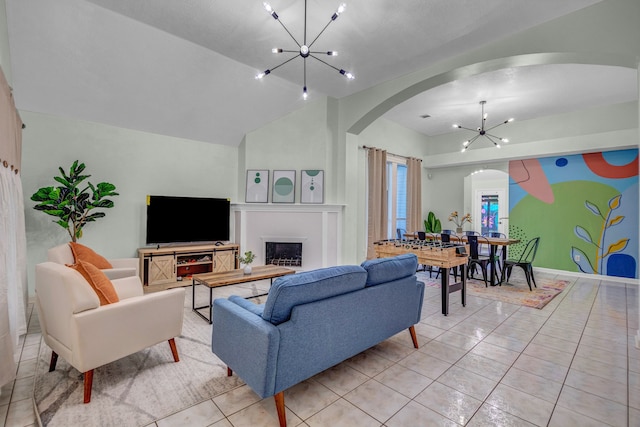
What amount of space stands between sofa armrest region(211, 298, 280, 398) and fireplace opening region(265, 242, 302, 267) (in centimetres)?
355

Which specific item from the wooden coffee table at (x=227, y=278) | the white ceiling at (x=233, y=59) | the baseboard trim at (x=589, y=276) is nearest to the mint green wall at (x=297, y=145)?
the white ceiling at (x=233, y=59)

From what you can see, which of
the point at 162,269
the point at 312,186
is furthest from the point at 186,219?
the point at 312,186

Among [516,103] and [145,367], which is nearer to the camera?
[145,367]

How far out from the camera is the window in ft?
24.0

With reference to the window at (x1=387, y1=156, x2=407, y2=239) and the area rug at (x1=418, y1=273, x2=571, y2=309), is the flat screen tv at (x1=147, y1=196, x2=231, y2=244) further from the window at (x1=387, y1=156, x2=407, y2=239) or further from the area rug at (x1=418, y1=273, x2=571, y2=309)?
the area rug at (x1=418, y1=273, x2=571, y2=309)

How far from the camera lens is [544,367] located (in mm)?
2539

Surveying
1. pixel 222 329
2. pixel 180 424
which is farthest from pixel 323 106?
pixel 180 424

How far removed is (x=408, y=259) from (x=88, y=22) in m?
4.36

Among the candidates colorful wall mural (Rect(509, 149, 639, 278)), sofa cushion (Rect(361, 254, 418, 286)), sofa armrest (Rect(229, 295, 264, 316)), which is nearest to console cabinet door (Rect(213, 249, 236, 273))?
sofa armrest (Rect(229, 295, 264, 316))

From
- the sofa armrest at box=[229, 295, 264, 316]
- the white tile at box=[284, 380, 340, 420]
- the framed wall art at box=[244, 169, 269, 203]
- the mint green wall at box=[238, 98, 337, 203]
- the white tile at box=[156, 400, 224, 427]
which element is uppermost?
the mint green wall at box=[238, 98, 337, 203]

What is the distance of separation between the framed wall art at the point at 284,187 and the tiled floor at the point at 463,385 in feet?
11.2

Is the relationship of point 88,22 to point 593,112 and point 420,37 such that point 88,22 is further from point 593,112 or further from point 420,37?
point 593,112

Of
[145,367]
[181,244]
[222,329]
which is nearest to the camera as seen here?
[222,329]

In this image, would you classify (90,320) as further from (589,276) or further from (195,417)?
(589,276)
